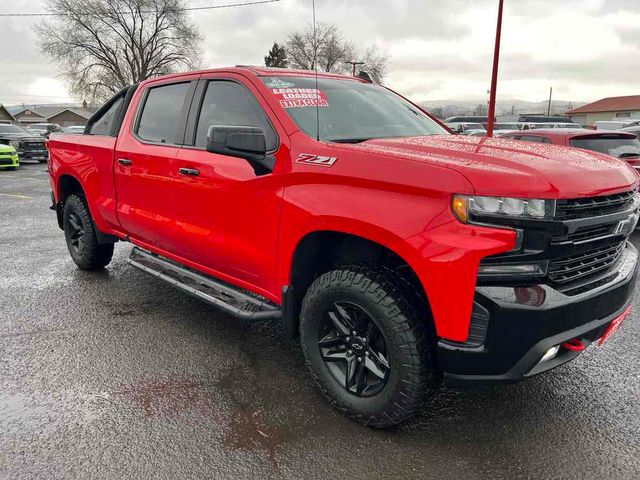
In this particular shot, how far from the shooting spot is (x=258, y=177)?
303 cm

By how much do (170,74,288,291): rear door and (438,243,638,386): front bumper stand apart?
49.3 inches

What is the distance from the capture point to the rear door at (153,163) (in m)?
3.80

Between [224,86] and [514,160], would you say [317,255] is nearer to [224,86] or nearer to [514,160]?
[514,160]

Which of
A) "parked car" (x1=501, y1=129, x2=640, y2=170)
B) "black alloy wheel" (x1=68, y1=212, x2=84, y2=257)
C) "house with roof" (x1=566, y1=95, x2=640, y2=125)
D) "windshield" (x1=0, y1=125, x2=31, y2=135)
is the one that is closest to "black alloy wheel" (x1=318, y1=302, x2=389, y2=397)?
"black alloy wheel" (x1=68, y1=212, x2=84, y2=257)

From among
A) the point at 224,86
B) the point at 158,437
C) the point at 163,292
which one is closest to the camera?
the point at 158,437

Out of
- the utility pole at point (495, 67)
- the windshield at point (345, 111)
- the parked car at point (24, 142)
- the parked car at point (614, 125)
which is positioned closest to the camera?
the windshield at point (345, 111)

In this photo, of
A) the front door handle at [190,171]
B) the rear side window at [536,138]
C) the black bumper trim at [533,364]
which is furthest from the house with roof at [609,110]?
the black bumper trim at [533,364]

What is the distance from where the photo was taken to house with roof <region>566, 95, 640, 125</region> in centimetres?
5722

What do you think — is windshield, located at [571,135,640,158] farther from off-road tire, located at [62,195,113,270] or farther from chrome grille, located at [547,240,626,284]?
off-road tire, located at [62,195,113,270]

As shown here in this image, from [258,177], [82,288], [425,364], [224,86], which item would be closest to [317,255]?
[258,177]

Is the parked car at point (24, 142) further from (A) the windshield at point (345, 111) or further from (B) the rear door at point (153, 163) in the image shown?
(A) the windshield at point (345, 111)

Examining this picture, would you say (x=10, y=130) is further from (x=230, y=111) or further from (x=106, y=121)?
(x=230, y=111)

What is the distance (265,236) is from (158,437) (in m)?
1.23

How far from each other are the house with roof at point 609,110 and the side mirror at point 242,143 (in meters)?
61.9
